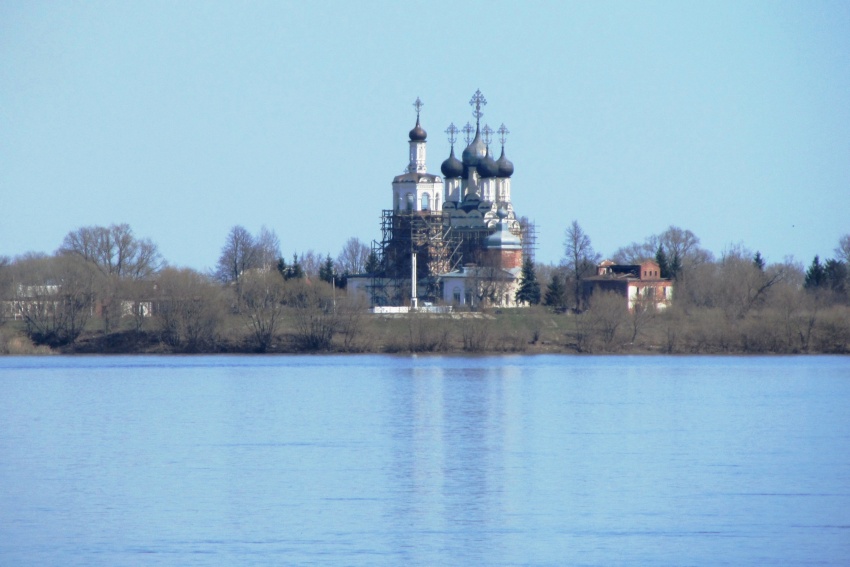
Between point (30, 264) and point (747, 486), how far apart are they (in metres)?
40.2

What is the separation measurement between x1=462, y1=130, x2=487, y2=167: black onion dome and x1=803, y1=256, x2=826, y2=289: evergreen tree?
53.7 ft

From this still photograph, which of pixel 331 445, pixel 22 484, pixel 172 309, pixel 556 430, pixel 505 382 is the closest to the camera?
pixel 22 484

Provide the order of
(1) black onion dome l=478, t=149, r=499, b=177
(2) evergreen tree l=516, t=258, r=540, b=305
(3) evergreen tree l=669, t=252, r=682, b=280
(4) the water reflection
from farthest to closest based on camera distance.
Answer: (1) black onion dome l=478, t=149, r=499, b=177 → (3) evergreen tree l=669, t=252, r=682, b=280 → (2) evergreen tree l=516, t=258, r=540, b=305 → (4) the water reflection

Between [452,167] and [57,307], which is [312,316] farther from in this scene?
[452,167]

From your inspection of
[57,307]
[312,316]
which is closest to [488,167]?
[312,316]

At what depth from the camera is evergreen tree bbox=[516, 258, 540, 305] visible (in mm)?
61000

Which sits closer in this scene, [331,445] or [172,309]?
[331,445]

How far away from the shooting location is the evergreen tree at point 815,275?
60966 mm

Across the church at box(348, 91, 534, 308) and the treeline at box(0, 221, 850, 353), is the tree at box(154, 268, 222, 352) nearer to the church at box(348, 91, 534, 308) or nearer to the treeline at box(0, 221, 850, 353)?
the treeline at box(0, 221, 850, 353)

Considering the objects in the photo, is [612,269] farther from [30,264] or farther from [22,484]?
[22,484]

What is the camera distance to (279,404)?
2973 centimetres

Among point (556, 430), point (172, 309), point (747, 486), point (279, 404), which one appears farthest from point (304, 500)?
point (172, 309)

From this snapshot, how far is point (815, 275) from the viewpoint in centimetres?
6184

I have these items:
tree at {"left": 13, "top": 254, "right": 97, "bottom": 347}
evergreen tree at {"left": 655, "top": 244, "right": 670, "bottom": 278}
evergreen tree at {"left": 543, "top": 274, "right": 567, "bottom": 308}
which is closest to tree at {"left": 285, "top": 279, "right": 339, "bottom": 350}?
tree at {"left": 13, "top": 254, "right": 97, "bottom": 347}
